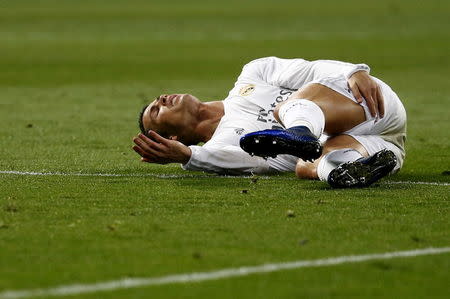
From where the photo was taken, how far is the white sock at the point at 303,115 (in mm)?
8203

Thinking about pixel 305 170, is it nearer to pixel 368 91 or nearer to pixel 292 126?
pixel 368 91

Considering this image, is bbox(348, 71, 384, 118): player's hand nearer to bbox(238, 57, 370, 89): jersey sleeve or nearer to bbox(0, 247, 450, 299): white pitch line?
bbox(238, 57, 370, 89): jersey sleeve

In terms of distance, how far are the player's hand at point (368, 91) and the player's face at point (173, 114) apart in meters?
1.57

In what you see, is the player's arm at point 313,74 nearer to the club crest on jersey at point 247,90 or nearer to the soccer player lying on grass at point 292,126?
the soccer player lying on grass at point 292,126

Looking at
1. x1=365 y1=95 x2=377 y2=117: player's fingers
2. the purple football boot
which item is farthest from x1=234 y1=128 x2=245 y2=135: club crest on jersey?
the purple football boot

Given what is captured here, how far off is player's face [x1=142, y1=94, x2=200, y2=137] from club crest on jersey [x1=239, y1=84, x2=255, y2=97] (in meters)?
0.40

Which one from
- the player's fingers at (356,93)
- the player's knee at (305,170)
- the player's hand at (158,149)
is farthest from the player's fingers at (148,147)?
the player's fingers at (356,93)

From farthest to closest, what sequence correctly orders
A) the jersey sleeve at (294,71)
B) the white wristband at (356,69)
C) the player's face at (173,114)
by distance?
the player's face at (173,114) < the jersey sleeve at (294,71) < the white wristband at (356,69)

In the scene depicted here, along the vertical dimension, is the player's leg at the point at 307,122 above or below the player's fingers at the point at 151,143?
above

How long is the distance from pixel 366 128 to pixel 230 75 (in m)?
18.3

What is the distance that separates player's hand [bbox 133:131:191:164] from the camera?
899cm

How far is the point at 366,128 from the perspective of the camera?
914cm

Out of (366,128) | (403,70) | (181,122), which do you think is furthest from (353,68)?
(403,70)

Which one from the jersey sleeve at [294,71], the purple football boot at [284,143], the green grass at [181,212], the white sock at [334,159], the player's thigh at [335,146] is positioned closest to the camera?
the green grass at [181,212]
